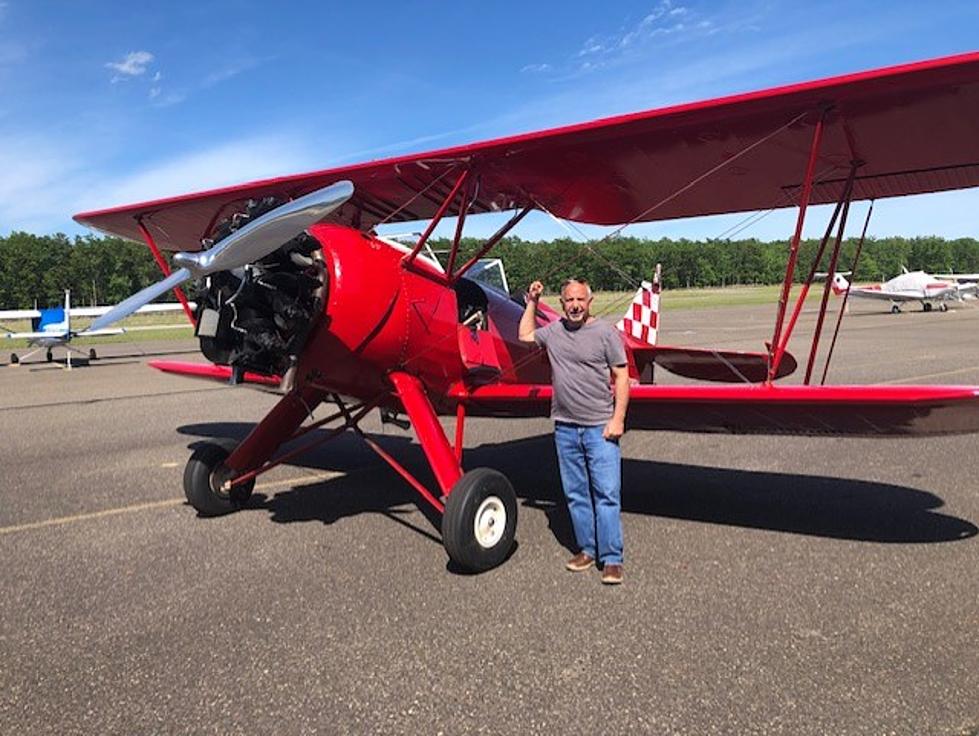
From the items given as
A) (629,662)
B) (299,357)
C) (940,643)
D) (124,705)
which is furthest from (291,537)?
(940,643)

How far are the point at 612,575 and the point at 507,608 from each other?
646mm

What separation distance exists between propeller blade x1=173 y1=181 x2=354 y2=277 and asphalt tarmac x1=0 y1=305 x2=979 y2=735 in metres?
1.76

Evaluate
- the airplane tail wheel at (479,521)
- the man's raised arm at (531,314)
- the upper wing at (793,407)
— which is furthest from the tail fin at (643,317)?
the airplane tail wheel at (479,521)

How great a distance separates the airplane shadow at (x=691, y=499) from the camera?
493 centimetres

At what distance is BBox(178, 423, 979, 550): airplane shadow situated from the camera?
4.93 metres

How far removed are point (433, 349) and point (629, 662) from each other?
266cm

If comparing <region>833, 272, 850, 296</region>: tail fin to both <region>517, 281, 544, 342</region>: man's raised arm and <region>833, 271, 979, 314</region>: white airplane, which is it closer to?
<region>517, 281, 544, 342</region>: man's raised arm

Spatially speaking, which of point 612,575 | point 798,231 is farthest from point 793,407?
point 612,575

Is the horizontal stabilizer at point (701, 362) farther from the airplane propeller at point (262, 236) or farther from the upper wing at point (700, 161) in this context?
the airplane propeller at point (262, 236)

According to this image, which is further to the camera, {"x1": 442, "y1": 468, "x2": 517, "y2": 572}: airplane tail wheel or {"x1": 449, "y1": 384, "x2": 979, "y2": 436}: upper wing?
{"x1": 442, "y1": 468, "x2": 517, "y2": 572}: airplane tail wheel

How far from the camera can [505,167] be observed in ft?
17.1

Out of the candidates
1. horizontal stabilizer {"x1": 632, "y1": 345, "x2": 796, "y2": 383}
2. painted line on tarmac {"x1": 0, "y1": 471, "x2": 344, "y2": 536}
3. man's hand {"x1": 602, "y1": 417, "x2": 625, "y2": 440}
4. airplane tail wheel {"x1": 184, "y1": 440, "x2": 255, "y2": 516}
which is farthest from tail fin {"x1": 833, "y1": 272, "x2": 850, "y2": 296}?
airplane tail wheel {"x1": 184, "y1": 440, "x2": 255, "y2": 516}

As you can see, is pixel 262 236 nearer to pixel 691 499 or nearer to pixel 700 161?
pixel 700 161

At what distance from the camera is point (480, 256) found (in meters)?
5.52
